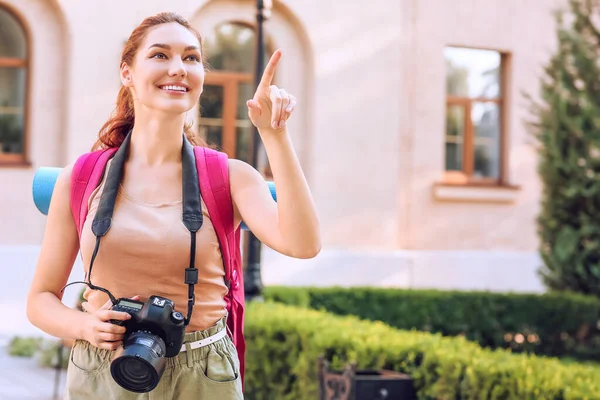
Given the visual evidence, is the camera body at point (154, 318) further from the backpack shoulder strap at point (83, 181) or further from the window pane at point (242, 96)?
the window pane at point (242, 96)

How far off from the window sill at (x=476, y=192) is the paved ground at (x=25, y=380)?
589cm

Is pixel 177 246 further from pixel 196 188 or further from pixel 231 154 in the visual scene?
pixel 231 154

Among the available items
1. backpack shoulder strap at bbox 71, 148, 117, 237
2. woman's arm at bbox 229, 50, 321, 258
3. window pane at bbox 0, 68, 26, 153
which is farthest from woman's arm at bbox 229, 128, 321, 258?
window pane at bbox 0, 68, 26, 153

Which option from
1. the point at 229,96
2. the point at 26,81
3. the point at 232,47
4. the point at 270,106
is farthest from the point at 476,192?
the point at 270,106

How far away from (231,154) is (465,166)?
337 cm

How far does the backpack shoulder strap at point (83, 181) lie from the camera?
2254 millimetres

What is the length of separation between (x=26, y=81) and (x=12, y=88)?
0.17 meters

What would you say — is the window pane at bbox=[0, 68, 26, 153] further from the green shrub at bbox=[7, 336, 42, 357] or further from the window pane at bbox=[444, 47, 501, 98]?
the window pane at bbox=[444, 47, 501, 98]

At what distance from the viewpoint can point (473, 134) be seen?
44.4ft

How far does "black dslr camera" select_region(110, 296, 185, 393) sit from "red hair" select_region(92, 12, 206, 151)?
20.4 inches

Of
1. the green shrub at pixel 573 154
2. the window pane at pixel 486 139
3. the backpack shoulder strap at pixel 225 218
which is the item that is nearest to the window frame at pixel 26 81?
the green shrub at pixel 573 154

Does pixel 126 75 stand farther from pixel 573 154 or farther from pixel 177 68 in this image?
pixel 573 154

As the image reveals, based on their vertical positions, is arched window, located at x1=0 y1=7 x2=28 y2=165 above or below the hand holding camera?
above

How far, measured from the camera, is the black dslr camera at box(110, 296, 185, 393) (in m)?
2.03
